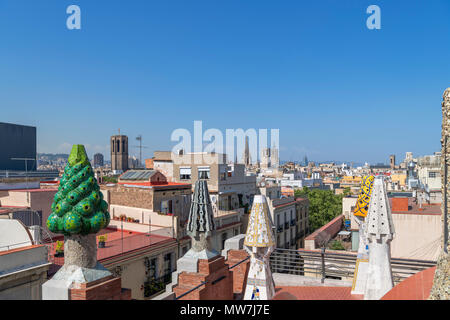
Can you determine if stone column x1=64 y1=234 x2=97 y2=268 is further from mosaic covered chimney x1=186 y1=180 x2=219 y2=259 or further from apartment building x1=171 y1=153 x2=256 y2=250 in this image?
apartment building x1=171 y1=153 x2=256 y2=250

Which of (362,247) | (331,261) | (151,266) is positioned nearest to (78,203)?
(362,247)

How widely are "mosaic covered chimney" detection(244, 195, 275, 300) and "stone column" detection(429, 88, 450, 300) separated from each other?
133 inches

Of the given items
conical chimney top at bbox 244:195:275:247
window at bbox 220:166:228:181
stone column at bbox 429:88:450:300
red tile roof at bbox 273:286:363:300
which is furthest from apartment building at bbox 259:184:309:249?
stone column at bbox 429:88:450:300

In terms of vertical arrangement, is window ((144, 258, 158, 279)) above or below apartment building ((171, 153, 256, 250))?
below

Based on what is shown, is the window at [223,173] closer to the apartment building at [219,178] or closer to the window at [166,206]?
the apartment building at [219,178]

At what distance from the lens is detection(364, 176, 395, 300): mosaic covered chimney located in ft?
21.9

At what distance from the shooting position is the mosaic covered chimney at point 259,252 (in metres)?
6.80

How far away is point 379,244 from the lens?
675 cm

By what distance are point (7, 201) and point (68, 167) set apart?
17011mm

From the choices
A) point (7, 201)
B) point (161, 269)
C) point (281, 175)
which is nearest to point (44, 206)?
point (7, 201)

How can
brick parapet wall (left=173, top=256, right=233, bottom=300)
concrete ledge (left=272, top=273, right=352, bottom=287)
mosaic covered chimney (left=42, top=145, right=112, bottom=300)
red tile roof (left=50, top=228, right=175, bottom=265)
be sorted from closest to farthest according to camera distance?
1. mosaic covered chimney (left=42, top=145, right=112, bottom=300)
2. brick parapet wall (left=173, top=256, right=233, bottom=300)
3. concrete ledge (left=272, top=273, right=352, bottom=287)
4. red tile roof (left=50, top=228, right=175, bottom=265)

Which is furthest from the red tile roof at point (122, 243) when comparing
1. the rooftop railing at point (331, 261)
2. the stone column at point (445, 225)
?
the stone column at point (445, 225)

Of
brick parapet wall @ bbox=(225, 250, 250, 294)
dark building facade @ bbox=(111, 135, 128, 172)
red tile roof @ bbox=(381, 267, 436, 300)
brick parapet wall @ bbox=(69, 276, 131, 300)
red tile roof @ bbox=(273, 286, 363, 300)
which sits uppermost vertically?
dark building facade @ bbox=(111, 135, 128, 172)
